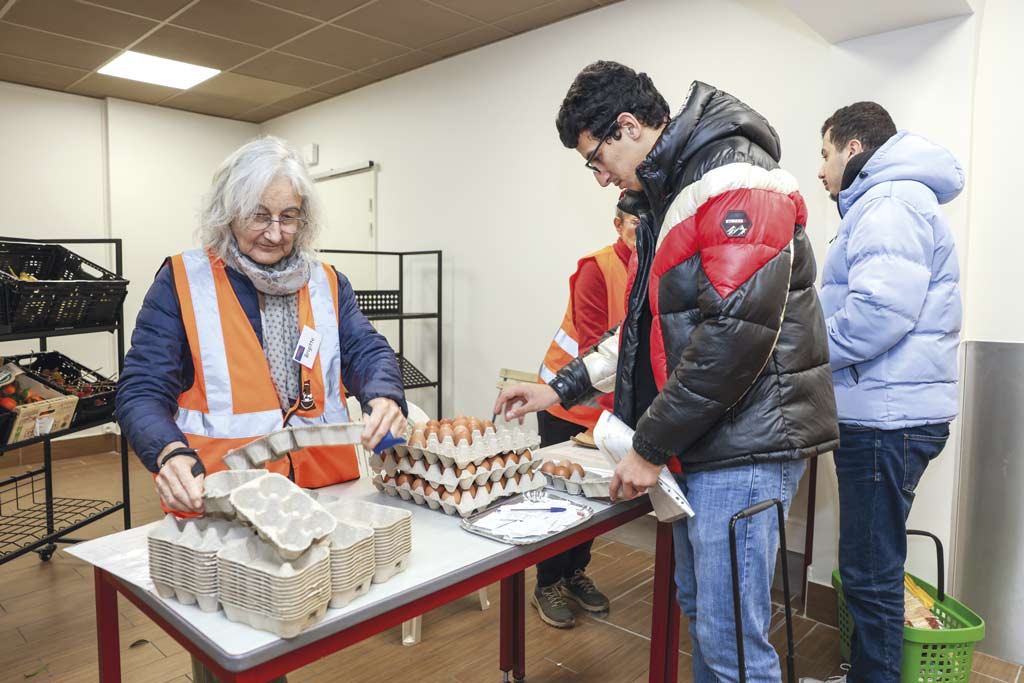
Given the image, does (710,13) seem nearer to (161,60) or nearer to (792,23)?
(792,23)

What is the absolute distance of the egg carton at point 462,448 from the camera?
1.46 metres

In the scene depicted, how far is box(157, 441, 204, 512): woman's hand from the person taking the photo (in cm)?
113

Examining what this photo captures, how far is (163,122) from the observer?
18.7 ft

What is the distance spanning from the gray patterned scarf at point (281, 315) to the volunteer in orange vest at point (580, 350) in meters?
0.91

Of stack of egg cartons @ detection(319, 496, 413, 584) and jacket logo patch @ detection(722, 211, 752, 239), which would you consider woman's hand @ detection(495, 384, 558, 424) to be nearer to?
stack of egg cartons @ detection(319, 496, 413, 584)

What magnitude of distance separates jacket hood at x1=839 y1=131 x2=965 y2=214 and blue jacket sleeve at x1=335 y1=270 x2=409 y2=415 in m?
1.48

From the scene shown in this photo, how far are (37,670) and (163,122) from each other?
15.4 ft

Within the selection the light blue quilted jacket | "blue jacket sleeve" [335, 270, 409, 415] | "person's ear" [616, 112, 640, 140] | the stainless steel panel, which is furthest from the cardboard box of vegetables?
the stainless steel panel

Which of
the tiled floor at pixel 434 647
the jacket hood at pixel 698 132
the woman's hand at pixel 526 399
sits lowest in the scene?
the tiled floor at pixel 434 647

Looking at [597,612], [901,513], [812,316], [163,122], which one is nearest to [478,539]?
[812,316]

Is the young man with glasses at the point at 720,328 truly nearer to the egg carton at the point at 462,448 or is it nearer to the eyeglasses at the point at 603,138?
the eyeglasses at the point at 603,138

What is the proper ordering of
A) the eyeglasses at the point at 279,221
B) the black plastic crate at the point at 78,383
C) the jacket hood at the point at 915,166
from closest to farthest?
the eyeglasses at the point at 279,221, the jacket hood at the point at 915,166, the black plastic crate at the point at 78,383

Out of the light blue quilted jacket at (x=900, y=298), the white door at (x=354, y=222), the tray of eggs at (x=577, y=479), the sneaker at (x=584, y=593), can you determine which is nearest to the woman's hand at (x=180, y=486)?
the tray of eggs at (x=577, y=479)

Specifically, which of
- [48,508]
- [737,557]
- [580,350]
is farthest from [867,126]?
[48,508]
